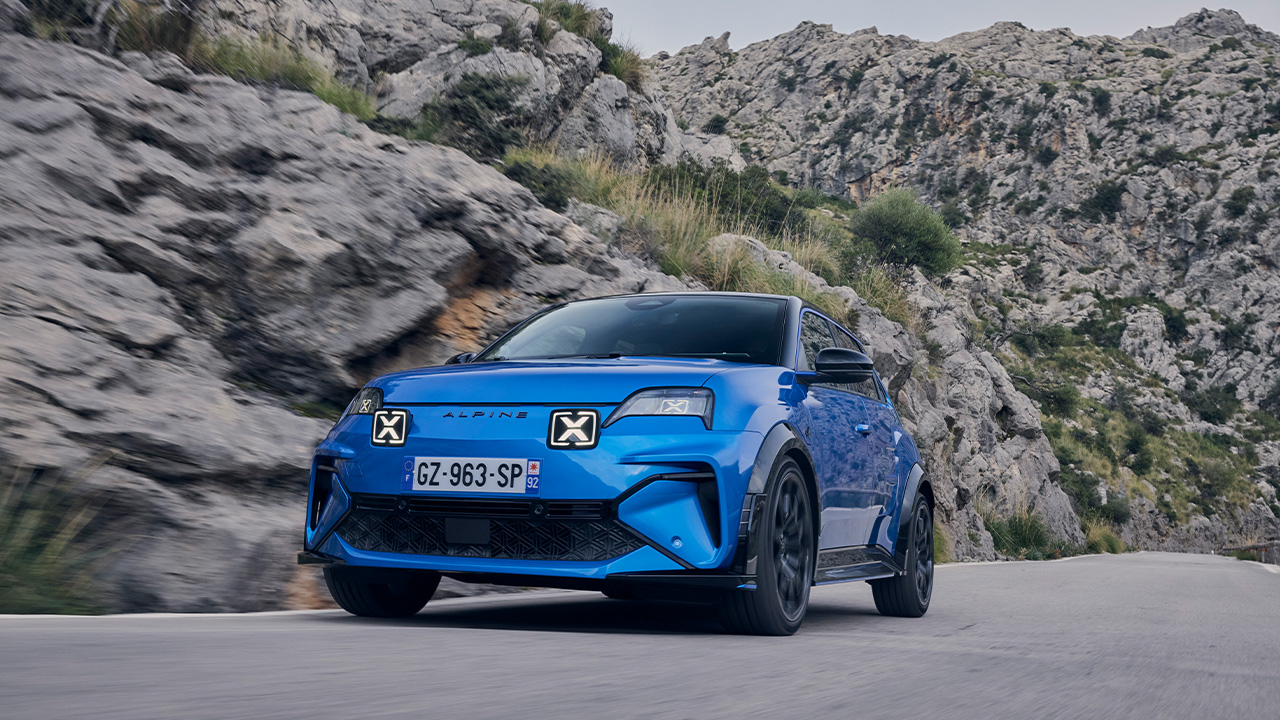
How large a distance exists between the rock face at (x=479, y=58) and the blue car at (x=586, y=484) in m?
12.2

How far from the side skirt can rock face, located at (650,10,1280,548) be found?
5254cm

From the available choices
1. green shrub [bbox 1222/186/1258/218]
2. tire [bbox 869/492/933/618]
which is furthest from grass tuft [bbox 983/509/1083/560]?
green shrub [bbox 1222/186/1258/218]

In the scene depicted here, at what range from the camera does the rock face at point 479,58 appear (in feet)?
58.7

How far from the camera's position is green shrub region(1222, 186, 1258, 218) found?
7531 centimetres

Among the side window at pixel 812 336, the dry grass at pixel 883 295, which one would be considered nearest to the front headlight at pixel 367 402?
the side window at pixel 812 336

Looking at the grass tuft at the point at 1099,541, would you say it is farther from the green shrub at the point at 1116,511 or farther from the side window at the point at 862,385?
the side window at the point at 862,385

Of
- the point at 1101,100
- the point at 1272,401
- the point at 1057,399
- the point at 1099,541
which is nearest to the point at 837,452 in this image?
the point at 1099,541

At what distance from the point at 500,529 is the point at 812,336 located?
2.53 metres

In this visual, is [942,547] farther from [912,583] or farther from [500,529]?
[500,529]

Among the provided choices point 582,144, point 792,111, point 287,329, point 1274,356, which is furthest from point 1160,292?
point 287,329

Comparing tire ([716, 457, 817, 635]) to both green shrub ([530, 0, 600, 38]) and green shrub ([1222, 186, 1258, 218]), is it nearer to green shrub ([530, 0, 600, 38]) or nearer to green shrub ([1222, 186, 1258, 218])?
green shrub ([530, 0, 600, 38])

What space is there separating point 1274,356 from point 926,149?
26.8m

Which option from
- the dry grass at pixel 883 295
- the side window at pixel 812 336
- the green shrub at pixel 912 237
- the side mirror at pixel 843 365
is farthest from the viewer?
the green shrub at pixel 912 237

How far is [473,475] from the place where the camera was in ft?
16.0
